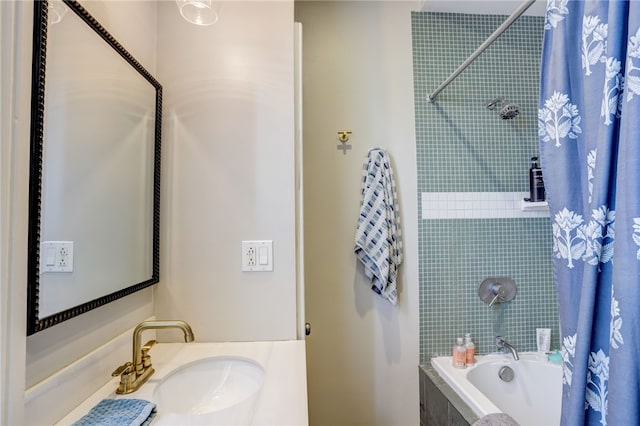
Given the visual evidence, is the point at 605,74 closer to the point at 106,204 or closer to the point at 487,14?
the point at 106,204

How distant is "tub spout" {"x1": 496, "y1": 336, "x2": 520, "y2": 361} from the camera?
5.83 ft

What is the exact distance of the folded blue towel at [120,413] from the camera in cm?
74

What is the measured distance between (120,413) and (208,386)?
0.37 metres

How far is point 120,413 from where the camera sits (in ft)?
2.55

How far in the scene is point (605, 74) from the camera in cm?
61

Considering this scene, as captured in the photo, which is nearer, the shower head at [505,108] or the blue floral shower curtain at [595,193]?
the blue floral shower curtain at [595,193]

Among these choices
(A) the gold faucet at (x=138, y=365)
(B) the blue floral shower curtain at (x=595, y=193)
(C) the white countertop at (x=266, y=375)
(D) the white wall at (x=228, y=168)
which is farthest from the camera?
(D) the white wall at (x=228, y=168)

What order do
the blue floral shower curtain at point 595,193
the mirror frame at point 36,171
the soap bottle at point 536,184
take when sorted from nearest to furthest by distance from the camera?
the blue floral shower curtain at point 595,193
the mirror frame at point 36,171
the soap bottle at point 536,184

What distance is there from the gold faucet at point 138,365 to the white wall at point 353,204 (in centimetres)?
91

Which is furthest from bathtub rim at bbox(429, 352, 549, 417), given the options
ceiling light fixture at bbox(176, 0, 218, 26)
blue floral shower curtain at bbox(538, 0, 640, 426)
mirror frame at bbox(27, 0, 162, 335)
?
ceiling light fixture at bbox(176, 0, 218, 26)

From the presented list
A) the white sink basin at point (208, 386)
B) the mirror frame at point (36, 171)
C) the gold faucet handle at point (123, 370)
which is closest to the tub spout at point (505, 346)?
the white sink basin at point (208, 386)

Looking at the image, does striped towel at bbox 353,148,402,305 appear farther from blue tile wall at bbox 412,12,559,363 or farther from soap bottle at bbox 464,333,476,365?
soap bottle at bbox 464,333,476,365

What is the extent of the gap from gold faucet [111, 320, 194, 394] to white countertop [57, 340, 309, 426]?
2cm

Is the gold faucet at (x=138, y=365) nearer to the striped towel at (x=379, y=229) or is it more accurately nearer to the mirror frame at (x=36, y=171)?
the mirror frame at (x=36, y=171)
